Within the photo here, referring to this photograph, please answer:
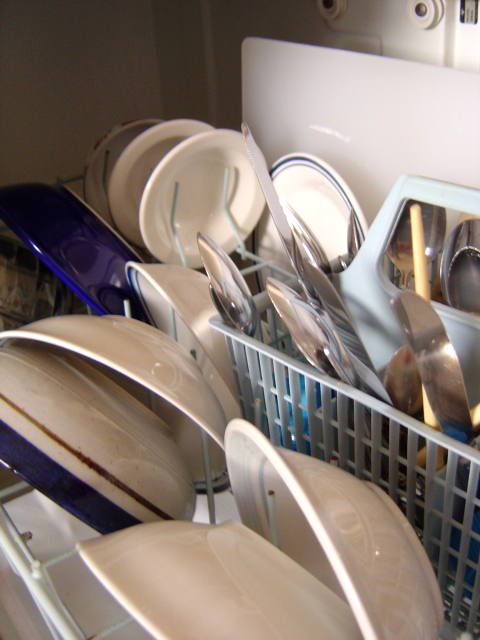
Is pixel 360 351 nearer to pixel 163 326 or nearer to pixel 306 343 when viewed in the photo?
pixel 306 343

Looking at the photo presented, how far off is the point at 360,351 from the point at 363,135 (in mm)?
289

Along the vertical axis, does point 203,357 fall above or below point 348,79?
below

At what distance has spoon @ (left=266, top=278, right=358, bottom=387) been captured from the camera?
405 millimetres

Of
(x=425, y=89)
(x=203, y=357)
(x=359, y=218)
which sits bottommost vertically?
(x=203, y=357)

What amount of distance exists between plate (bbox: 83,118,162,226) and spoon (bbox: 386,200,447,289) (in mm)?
381

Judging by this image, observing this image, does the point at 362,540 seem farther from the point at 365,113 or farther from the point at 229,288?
the point at 365,113

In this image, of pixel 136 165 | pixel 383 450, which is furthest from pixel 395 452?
pixel 136 165

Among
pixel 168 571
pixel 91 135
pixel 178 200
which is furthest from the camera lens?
pixel 91 135

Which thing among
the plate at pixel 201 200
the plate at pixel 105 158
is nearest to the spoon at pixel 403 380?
the plate at pixel 201 200

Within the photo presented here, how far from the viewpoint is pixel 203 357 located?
0.58 m

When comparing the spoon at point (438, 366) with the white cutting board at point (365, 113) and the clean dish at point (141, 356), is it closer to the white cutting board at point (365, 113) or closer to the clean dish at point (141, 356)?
the clean dish at point (141, 356)

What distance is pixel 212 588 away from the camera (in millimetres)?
311

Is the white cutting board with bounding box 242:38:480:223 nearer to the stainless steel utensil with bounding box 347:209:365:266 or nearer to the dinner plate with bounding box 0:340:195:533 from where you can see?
the stainless steel utensil with bounding box 347:209:365:266

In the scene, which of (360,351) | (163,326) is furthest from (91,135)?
(360,351)
